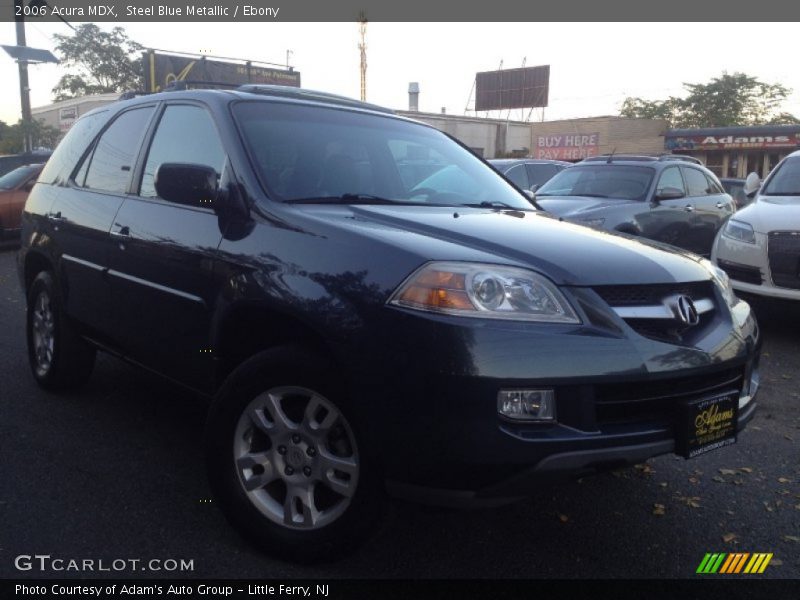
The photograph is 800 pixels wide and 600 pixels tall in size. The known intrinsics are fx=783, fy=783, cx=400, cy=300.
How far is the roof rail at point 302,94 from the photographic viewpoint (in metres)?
4.11

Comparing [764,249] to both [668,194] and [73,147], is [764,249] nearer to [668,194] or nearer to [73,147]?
[668,194]

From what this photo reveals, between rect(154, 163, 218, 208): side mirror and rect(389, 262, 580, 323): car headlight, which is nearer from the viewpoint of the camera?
rect(389, 262, 580, 323): car headlight

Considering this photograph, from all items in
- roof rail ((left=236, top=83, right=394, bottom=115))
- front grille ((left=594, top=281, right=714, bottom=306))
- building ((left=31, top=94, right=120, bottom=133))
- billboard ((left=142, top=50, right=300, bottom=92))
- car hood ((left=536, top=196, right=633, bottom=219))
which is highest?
billboard ((left=142, top=50, right=300, bottom=92))

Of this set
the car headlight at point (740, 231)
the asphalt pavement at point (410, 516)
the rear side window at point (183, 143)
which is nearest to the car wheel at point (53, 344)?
the asphalt pavement at point (410, 516)

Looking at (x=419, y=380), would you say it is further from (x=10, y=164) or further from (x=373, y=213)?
(x=10, y=164)

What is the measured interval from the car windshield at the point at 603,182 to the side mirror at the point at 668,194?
0.21 m

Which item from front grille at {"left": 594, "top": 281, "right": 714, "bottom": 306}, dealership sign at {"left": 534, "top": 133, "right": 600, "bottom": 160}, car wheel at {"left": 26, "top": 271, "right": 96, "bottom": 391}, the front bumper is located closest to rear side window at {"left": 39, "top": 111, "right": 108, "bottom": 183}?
car wheel at {"left": 26, "top": 271, "right": 96, "bottom": 391}

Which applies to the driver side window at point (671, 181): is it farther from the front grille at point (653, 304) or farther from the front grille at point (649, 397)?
the front grille at point (649, 397)

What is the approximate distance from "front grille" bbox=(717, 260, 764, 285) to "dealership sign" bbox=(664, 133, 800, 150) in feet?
107

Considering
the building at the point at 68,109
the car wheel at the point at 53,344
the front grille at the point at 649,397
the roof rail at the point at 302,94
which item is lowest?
the car wheel at the point at 53,344

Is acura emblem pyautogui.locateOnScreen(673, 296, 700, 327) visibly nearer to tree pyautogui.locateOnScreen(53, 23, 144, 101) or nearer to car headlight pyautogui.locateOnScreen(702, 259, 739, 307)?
car headlight pyautogui.locateOnScreen(702, 259, 739, 307)

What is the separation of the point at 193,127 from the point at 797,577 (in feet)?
10.6

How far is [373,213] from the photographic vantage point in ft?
10.4

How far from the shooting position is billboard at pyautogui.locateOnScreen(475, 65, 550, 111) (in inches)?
2031
